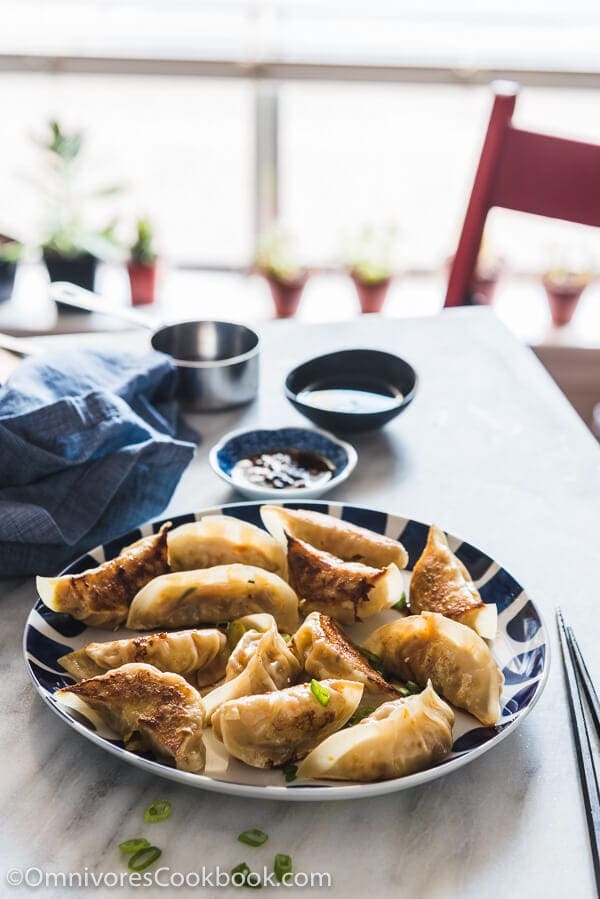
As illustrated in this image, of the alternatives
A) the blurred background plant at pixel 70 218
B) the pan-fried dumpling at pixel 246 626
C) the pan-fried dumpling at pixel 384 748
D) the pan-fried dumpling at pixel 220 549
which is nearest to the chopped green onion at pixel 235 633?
the pan-fried dumpling at pixel 246 626

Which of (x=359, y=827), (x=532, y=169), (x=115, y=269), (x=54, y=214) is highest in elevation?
(x=532, y=169)

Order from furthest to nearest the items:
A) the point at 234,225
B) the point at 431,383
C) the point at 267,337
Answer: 1. the point at 234,225
2. the point at 267,337
3. the point at 431,383

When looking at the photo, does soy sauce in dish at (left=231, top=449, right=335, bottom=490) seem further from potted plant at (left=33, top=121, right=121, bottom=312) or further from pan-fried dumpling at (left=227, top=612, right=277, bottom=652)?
potted plant at (left=33, top=121, right=121, bottom=312)

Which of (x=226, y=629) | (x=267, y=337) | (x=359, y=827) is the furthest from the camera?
(x=267, y=337)

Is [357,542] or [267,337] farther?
[267,337]

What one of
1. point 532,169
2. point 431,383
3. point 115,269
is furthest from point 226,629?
point 115,269

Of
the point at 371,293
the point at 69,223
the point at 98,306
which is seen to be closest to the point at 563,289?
the point at 371,293

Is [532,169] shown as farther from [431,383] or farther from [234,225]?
[234,225]

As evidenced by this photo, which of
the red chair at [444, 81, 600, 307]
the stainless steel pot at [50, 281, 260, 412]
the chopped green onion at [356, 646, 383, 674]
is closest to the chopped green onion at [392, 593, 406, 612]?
the chopped green onion at [356, 646, 383, 674]
